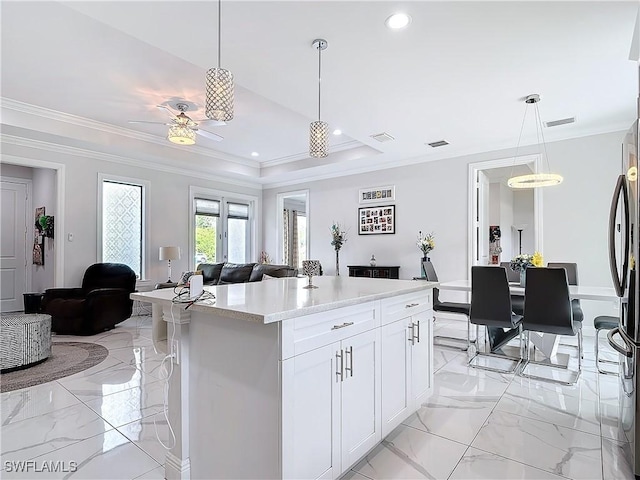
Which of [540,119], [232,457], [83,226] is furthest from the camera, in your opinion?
[83,226]

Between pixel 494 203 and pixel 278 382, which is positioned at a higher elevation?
pixel 494 203

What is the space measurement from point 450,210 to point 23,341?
5740 millimetres

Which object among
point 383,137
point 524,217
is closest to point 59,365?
point 383,137

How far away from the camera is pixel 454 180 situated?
561cm

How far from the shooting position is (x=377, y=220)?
654 cm

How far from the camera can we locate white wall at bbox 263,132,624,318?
452 cm

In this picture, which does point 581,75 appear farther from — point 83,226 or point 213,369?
point 83,226

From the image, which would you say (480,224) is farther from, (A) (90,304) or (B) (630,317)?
(A) (90,304)

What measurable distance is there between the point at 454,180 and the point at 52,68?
5.43m

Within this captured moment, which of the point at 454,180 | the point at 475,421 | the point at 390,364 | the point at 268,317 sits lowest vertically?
the point at 475,421

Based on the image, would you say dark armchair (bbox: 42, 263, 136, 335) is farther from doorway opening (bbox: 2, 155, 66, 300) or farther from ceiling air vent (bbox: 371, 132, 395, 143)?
ceiling air vent (bbox: 371, 132, 395, 143)

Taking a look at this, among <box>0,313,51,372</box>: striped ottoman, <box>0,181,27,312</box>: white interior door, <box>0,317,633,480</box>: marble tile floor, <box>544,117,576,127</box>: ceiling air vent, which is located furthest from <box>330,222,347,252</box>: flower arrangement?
<box>0,181,27,312</box>: white interior door

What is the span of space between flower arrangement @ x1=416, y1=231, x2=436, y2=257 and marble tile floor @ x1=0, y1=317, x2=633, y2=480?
273cm

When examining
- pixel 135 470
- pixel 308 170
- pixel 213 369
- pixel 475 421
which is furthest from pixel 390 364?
pixel 308 170
